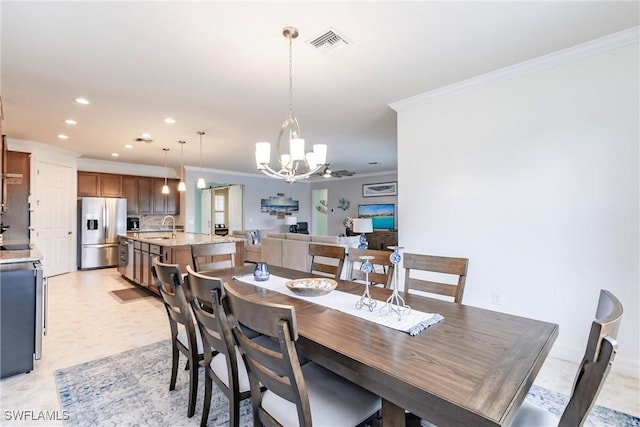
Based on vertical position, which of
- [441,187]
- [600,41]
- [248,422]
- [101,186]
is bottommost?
[248,422]

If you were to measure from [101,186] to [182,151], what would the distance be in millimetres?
2398

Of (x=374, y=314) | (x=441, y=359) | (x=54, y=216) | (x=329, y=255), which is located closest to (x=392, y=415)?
(x=441, y=359)

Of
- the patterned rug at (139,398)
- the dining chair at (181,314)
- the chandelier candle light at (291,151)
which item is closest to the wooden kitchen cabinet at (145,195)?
the patterned rug at (139,398)

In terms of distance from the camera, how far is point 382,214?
918 cm

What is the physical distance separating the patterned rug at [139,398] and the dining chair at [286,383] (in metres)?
0.73

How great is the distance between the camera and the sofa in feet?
17.8

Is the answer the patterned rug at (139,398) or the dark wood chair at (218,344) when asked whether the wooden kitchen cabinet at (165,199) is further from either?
the dark wood chair at (218,344)

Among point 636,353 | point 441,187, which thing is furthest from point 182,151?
point 636,353

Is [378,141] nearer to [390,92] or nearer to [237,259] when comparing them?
[390,92]

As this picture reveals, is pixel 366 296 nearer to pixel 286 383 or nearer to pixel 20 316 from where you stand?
pixel 286 383

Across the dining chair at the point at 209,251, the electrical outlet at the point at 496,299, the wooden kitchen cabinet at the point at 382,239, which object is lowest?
the electrical outlet at the point at 496,299

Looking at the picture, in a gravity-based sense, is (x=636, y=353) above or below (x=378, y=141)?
below

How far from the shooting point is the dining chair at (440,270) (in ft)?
6.11

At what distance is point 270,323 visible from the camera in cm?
103
